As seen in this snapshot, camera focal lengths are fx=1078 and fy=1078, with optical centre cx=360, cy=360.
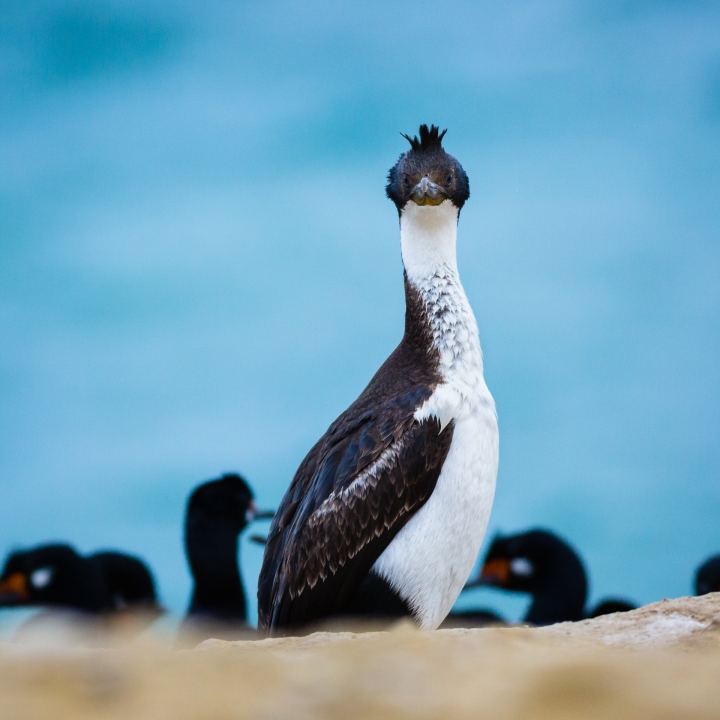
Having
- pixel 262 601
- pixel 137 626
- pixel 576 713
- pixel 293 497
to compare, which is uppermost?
pixel 293 497

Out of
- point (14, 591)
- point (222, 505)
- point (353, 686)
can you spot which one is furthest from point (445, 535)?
point (14, 591)

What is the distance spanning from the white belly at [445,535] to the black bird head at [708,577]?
15.3 ft

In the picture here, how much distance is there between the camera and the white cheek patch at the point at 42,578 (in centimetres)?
865

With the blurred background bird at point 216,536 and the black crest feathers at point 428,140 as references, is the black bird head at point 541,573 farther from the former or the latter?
the black crest feathers at point 428,140

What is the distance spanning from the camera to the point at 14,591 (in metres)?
8.82

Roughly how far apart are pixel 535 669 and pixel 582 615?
714 centimetres

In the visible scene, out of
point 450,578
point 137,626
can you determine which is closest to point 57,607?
point 450,578

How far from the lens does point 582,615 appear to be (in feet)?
29.0

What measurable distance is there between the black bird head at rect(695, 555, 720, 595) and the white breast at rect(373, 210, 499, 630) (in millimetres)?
4622

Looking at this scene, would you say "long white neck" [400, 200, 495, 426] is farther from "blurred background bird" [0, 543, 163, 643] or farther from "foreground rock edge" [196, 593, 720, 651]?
"blurred background bird" [0, 543, 163, 643]

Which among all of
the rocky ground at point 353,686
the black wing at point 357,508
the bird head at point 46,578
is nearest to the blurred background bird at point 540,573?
the bird head at point 46,578

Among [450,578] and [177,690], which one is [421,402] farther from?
[177,690]

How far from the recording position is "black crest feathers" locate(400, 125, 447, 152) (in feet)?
19.9

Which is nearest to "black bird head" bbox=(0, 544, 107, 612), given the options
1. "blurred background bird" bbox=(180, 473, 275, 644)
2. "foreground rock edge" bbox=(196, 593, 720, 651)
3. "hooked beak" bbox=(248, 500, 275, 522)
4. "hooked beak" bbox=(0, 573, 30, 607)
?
"hooked beak" bbox=(0, 573, 30, 607)
